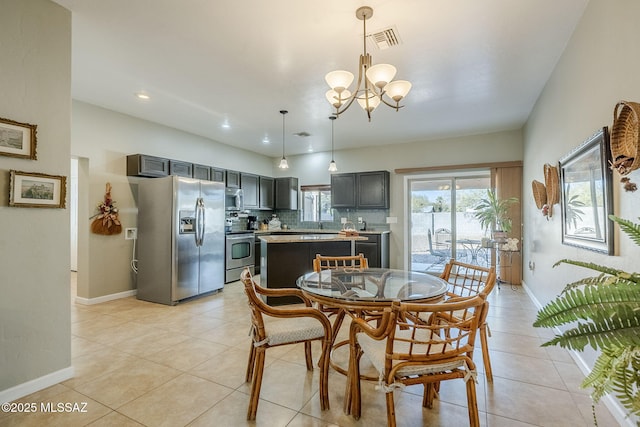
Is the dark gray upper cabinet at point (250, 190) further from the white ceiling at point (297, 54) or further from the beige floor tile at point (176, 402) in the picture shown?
the beige floor tile at point (176, 402)

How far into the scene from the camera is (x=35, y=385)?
212 centimetres

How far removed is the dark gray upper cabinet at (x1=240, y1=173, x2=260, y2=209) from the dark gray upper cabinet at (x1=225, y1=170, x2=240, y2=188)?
11cm

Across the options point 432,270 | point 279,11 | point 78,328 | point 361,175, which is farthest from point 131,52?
point 432,270

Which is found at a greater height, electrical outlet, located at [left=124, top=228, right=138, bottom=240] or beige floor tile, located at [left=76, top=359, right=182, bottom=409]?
electrical outlet, located at [left=124, top=228, right=138, bottom=240]

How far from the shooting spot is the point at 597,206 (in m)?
2.09

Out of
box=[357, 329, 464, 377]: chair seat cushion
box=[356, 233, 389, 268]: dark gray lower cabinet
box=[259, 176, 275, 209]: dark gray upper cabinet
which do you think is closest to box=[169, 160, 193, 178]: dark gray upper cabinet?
box=[259, 176, 275, 209]: dark gray upper cabinet

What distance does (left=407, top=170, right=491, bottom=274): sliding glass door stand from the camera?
5934 mm

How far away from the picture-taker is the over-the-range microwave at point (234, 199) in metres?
6.19

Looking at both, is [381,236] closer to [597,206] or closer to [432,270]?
[432,270]

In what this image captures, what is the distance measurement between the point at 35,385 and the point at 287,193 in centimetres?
547

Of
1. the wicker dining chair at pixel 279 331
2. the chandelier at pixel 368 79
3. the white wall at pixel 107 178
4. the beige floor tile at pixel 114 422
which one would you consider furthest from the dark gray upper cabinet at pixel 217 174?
the beige floor tile at pixel 114 422

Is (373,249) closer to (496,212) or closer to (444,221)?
(444,221)

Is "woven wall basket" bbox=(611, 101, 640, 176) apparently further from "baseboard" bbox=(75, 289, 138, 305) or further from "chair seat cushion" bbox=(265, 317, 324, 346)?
"baseboard" bbox=(75, 289, 138, 305)

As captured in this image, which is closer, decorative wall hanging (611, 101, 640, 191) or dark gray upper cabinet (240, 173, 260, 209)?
decorative wall hanging (611, 101, 640, 191)
